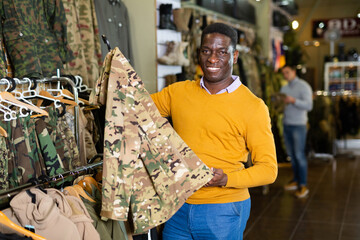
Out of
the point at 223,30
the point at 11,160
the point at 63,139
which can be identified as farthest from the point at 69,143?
the point at 223,30

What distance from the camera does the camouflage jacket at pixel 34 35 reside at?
2891 millimetres

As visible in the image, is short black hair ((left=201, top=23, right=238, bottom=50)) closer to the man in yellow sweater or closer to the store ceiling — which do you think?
the man in yellow sweater

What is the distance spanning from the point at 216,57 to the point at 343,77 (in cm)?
991

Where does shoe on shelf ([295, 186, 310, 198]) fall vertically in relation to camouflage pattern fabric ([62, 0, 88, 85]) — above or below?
below

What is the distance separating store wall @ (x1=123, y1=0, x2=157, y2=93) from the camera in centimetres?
357

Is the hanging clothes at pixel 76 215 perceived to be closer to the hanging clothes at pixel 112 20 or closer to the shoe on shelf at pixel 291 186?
the hanging clothes at pixel 112 20

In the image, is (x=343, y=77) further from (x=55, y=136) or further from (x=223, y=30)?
(x=55, y=136)

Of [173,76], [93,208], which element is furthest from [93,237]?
[173,76]

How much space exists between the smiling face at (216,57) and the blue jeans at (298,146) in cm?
389

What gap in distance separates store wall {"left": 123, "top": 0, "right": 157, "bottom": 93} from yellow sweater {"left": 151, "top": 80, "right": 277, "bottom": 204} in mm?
1343

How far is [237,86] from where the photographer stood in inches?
86.2

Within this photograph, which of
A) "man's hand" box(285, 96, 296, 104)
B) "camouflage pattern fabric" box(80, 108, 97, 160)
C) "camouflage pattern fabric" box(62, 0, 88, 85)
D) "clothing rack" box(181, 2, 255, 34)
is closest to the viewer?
"camouflage pattern fabric" box(80, 108, 97, 160)

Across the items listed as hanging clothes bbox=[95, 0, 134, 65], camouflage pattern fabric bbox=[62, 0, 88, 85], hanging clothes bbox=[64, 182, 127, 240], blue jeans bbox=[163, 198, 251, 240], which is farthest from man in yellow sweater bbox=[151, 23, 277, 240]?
hanging clothes bbox=[95, 0, 134, 65]

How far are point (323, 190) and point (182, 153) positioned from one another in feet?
15.3
